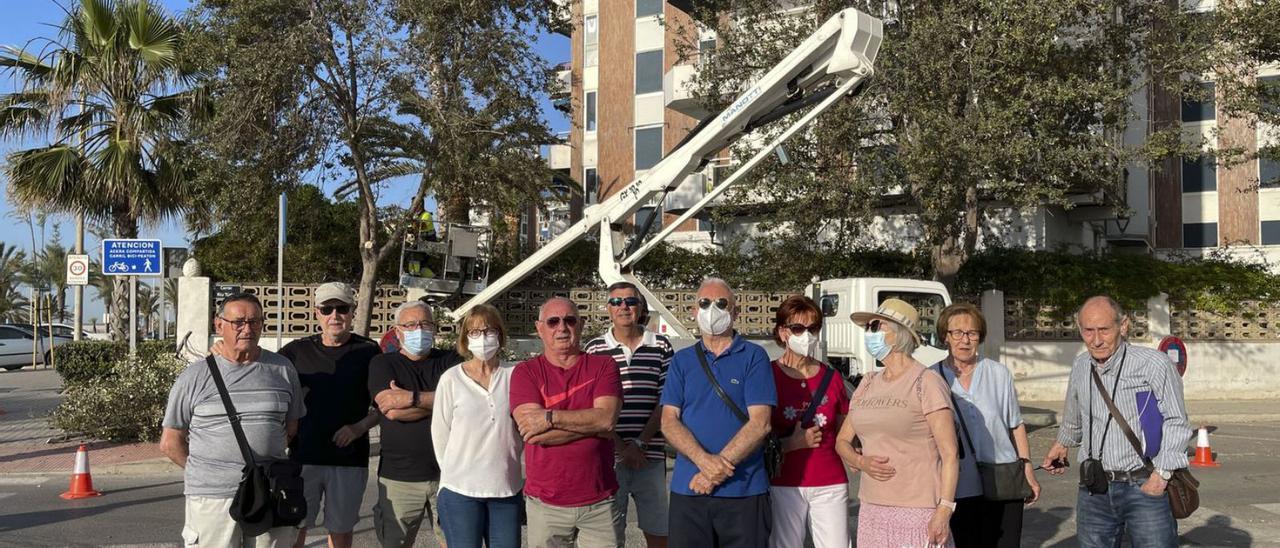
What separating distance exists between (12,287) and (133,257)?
6451 cm

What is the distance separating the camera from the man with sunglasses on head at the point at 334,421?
219 inches

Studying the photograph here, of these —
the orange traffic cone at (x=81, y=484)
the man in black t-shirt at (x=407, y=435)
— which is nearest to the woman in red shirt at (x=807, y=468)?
the man in black t-shirt at (x=407, y=435)

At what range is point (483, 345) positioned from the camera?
16.4 ft

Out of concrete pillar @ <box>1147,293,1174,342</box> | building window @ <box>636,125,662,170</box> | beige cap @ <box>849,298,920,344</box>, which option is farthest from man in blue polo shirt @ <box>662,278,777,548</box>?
building window @ <box>636,125,662,170</box>

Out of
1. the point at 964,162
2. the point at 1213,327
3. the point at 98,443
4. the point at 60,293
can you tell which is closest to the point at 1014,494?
the point at 964,162

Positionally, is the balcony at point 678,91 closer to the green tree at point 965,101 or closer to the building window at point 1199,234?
the green tree at point 965,101

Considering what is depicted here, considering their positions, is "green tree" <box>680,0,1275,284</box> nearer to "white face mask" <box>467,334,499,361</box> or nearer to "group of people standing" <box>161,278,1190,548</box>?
"group of people standing" <box>161,278,1190,548</box>

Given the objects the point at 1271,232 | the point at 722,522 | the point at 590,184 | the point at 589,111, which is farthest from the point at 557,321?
the point at 1271,232

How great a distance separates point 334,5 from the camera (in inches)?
644

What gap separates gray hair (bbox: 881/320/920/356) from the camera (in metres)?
4.66

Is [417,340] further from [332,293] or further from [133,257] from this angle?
[133,257]

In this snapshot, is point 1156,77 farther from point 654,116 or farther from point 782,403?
point 654,116

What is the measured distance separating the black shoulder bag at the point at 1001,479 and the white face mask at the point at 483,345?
7.22 ft

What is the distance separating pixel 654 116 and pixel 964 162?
18.2 m
